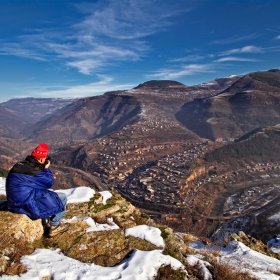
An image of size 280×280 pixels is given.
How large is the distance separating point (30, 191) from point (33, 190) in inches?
2.7

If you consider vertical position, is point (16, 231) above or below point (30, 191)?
below

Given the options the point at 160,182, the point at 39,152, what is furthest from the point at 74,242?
the point at 160,182

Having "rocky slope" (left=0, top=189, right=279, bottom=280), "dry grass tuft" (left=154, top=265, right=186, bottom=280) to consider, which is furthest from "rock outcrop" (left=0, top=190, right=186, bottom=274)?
"dry grass tuft" (left=154, top=265, right=186, bottom=280)

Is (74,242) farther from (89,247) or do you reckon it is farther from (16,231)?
Result: (16,231)

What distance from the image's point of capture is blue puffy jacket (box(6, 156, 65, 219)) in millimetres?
4656

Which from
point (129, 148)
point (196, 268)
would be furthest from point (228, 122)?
point (196, 268)

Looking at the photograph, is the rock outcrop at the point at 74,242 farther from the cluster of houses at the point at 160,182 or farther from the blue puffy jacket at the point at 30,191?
the cluster of houses at the point at 160,182

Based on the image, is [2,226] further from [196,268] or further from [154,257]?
[196,268]

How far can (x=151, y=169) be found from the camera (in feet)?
289

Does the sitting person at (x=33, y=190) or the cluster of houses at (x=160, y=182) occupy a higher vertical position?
the sitting person at (x=33, y=190)

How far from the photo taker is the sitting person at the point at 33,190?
4.66 metres

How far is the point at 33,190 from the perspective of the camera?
15.8 ft

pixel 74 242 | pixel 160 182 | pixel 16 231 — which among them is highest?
pixel 16 231

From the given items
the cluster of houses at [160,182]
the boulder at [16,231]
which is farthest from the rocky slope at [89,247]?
the cluster of houses at [160,182]
